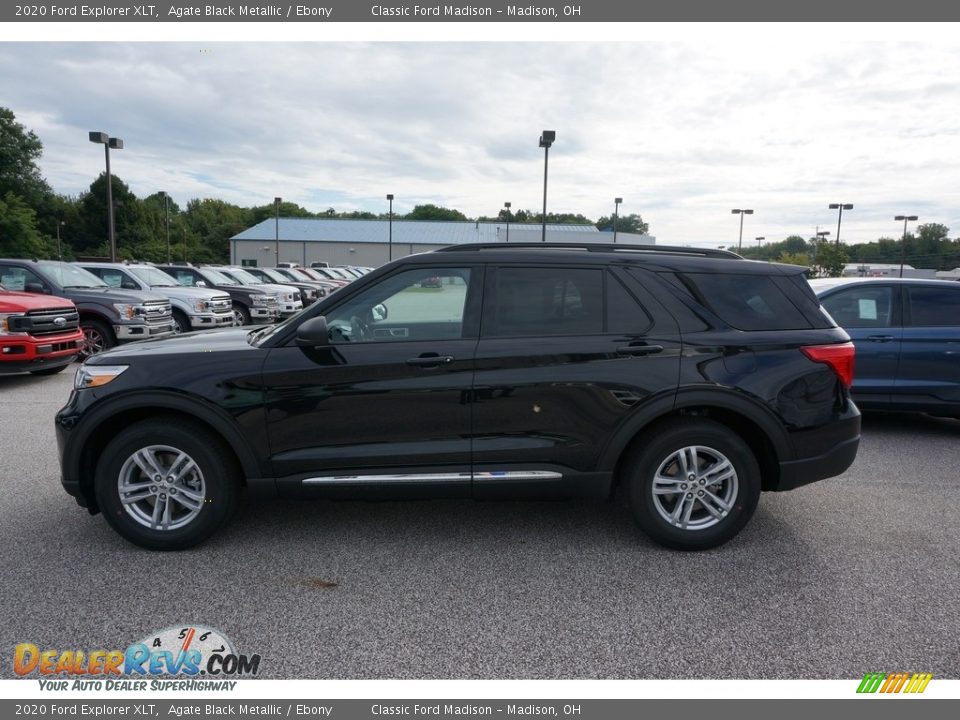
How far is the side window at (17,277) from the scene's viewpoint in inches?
433

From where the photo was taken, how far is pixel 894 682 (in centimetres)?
275

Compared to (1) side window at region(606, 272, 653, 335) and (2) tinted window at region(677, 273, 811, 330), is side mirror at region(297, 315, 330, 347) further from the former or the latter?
(2) tinted window at region(677, 273, 811, 330)

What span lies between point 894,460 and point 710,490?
316 cm

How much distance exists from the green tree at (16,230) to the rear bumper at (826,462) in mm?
76011

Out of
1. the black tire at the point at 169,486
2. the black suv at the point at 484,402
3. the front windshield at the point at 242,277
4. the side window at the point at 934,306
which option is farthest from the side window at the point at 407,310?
the front windshield at the point at 242,277

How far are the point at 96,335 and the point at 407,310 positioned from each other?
9.50 meters

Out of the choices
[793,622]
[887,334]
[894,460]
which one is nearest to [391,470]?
[793,622]

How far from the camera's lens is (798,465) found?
3.93m

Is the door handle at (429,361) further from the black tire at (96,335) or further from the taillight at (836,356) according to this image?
the black tire at (96,335)

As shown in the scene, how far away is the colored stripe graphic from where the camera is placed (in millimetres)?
2711

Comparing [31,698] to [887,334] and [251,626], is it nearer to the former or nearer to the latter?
[251,626]

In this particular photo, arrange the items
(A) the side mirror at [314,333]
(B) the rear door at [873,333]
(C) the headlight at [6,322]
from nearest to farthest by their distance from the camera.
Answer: (A) the side mirror at [314,333] < (B) the rear door at [873,333] < (C) the headlight at [6,322]

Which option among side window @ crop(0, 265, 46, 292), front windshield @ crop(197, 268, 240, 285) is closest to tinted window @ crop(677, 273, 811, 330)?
side window @ crop(0, 265, 46, 292)

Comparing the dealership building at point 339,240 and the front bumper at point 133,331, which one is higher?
the dealership building at point 339,240
